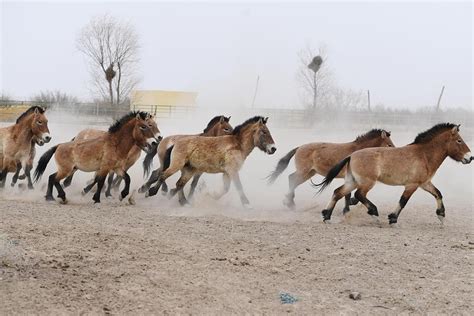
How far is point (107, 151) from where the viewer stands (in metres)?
11.2

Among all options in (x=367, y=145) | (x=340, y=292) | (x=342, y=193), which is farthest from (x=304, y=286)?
(x=367, y=145)

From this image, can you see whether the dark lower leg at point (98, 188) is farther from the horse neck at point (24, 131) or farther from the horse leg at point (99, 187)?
the horse neck at point (24, 131)

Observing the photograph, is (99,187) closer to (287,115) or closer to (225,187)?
(225,187)

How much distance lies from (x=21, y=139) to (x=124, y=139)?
3218 mm

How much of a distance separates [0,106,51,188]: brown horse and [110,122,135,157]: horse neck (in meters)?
2.48

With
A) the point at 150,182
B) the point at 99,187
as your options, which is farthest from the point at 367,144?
the point at 99,187

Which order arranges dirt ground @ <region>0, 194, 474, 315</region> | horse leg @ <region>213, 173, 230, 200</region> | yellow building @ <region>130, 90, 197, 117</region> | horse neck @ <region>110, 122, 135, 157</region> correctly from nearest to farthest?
dirt ground @ <region>0, 194, 474, 315</region>
horse neck @ <region>110, 122, 135, 157</region>
horse leg @ <region>213, 173, 230, 200</region>
yellow building @ <region>130, 90, 197, 117</region>

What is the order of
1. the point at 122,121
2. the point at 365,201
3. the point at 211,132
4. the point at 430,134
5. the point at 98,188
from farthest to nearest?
the point at 211,132
the point at 122,121
the point at 98,188
the point at 430,134
the point at 365,201

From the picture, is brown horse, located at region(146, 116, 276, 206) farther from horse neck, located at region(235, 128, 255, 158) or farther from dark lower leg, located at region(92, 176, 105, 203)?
dark lower leg, located at region(92, 176, 105, 203)

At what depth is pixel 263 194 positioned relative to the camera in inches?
583

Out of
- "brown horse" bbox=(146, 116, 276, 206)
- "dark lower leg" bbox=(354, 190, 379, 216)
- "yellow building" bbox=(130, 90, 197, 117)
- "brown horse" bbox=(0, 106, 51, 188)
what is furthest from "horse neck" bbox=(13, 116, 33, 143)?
"yellow building" bbox=(130, 90, 197, 117)

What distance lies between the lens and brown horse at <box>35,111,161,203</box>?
11141 millimetres

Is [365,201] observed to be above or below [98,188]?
above

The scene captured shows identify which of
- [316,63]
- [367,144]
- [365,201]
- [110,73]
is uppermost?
[316,63]
